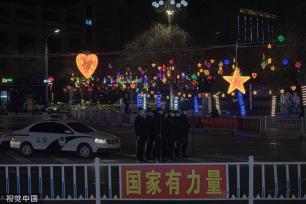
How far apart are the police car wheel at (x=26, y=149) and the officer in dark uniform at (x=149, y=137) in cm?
476

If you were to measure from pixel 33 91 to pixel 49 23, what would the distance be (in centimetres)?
1635

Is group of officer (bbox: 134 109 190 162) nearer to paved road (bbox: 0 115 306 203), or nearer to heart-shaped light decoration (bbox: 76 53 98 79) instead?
paved road (bbox: 0 115 306 203)

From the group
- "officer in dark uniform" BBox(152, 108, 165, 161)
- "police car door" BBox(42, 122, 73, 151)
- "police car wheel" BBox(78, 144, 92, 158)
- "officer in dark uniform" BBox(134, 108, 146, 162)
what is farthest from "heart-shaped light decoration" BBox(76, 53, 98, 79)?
"officer in dark uniform" BBox(134, 108, 146, 162)

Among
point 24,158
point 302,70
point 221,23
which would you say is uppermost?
point 221,23

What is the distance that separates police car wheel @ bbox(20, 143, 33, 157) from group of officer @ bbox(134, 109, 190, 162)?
4.41 meters

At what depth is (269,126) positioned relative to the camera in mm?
31375

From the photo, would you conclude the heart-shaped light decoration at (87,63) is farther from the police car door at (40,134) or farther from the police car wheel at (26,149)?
the police car wheel at (26,149)

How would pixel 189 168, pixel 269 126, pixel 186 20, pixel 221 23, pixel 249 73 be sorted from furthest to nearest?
pixel 186 20 → pixel 221 23 → pixel 249 73 → pixel 269 126 → pixel 189 168

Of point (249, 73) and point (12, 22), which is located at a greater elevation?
point (12, 22)

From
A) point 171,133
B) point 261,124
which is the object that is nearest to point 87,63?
point 261,124

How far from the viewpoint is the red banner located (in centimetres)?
956

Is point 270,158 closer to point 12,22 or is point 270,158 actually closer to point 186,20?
point 186,20

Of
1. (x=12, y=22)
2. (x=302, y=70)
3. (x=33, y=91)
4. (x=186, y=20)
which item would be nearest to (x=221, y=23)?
(x=186, y=20)

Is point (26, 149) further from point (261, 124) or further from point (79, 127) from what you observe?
point (261, 124)
